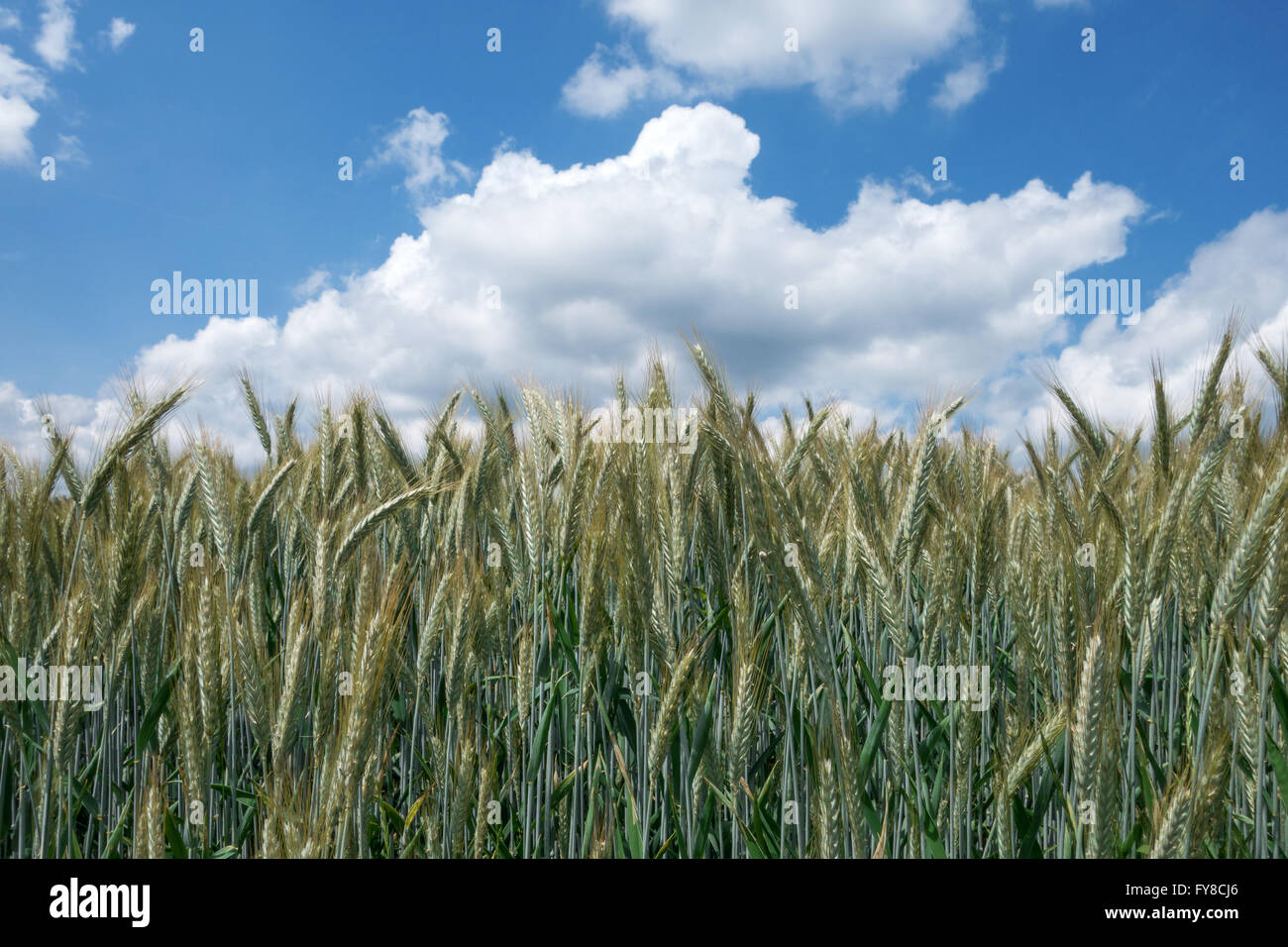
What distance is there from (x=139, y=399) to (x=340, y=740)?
2281 millimetres

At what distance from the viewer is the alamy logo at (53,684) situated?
2078mm

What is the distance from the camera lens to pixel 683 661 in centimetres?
186

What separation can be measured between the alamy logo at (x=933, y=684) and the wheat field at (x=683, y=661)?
38 millimetres

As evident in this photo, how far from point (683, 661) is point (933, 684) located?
83 cm

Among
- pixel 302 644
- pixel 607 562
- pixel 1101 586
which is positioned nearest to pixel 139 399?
pixel 302 644

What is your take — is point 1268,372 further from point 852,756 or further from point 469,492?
point 469,492

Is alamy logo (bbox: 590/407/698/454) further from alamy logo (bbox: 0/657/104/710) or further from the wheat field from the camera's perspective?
alamy logo (bbox: 0/657/104/710)
